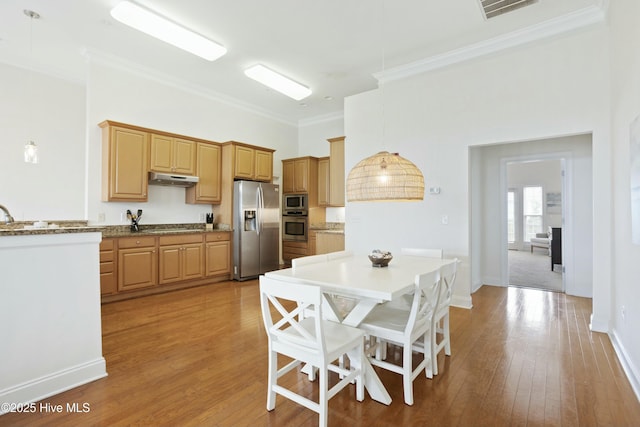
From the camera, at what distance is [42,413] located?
186 centimetres

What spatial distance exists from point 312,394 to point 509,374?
1508mm

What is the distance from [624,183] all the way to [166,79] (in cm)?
596

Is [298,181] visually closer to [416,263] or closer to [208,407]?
[416,263]

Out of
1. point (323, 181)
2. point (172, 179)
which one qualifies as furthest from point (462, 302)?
point (172, 179)

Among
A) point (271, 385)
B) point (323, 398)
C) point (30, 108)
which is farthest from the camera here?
point (30, 108)

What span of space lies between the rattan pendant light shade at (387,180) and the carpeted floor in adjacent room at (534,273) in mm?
3788

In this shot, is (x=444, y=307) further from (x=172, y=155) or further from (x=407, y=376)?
(x=172, y=155)

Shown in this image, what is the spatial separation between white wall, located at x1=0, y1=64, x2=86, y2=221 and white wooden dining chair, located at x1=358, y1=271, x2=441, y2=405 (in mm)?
5156

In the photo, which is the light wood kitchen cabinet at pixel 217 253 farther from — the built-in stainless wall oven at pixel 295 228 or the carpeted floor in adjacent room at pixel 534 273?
the carpeted floor in adjacent room at pixel 534 273

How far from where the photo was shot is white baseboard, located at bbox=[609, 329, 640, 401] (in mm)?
2078

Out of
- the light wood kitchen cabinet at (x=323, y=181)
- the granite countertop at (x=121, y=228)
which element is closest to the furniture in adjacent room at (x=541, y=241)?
the light wood kitchen cabinet at (x=323, y=181)

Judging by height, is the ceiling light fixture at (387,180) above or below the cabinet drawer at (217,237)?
above

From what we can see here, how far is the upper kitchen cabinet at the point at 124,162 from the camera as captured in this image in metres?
4.26

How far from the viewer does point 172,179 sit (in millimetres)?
4797
